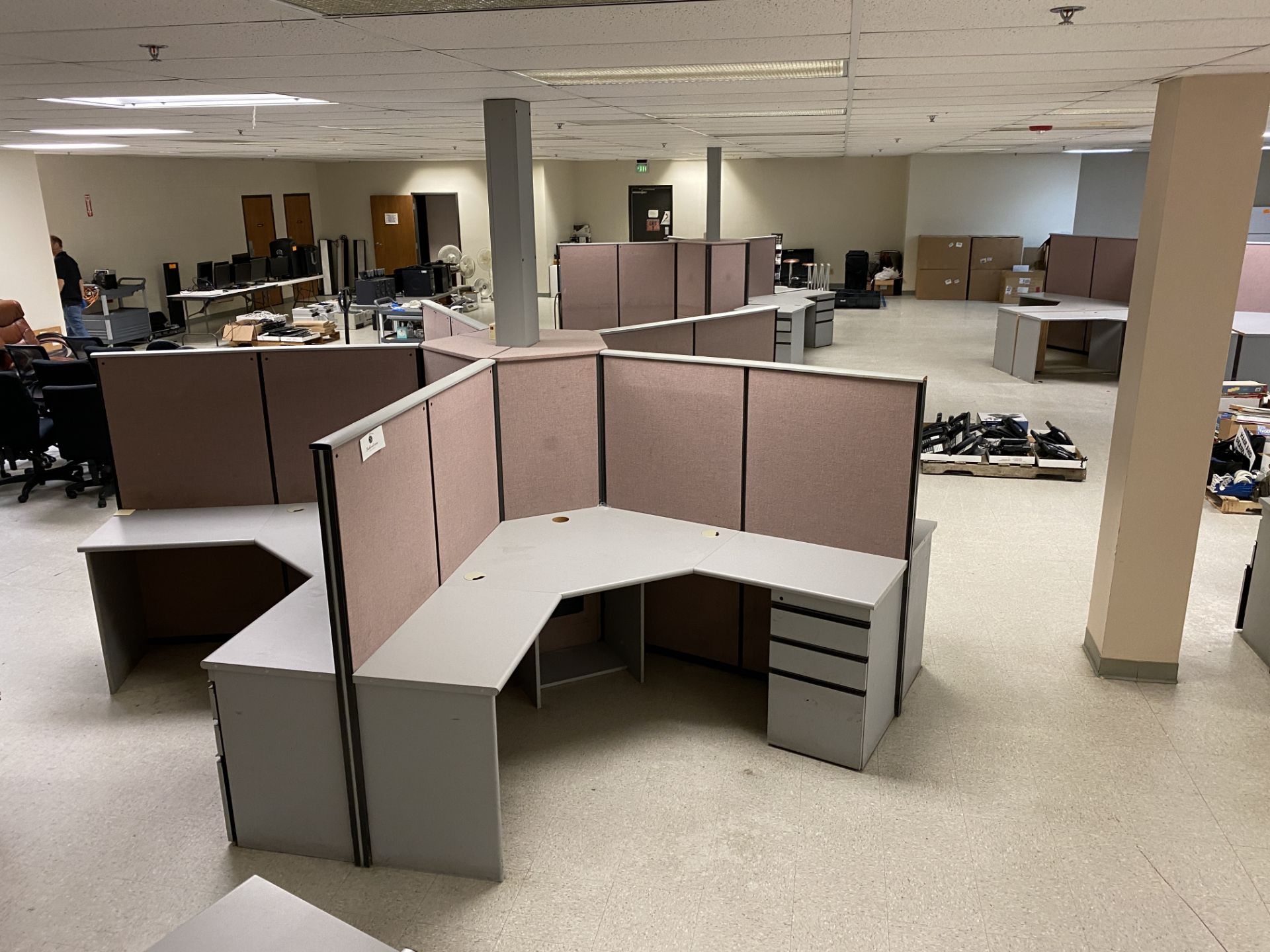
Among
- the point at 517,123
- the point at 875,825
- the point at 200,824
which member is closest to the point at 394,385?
the point at 517,123

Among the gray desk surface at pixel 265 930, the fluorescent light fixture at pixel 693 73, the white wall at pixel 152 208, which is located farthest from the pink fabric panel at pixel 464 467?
the white wall at pixel 152 208

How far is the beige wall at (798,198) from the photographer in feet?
51.8

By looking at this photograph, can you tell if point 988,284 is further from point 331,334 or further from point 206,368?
point 206,368

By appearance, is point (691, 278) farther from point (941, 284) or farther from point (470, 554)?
point (941, 284)

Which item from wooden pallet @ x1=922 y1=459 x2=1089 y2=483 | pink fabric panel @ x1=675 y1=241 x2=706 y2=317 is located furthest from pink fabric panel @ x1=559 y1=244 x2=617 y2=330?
wooden pallet @ x1=922 y1=459 x2=1089 y2=483

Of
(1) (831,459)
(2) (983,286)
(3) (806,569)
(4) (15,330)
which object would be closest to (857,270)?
(2) (983,286)

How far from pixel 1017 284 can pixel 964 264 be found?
1.51 metres

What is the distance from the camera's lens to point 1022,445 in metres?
6.64

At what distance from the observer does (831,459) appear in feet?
11.3

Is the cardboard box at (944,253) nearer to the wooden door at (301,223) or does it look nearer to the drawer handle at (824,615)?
the wooden door at (301,223)

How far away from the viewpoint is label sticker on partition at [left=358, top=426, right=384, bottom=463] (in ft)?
8.66

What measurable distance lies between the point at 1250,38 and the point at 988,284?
13446 mm

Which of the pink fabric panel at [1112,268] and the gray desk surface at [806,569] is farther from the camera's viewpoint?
the pink fabric panel at [1112,268]

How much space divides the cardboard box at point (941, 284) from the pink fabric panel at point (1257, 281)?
18.4ft
